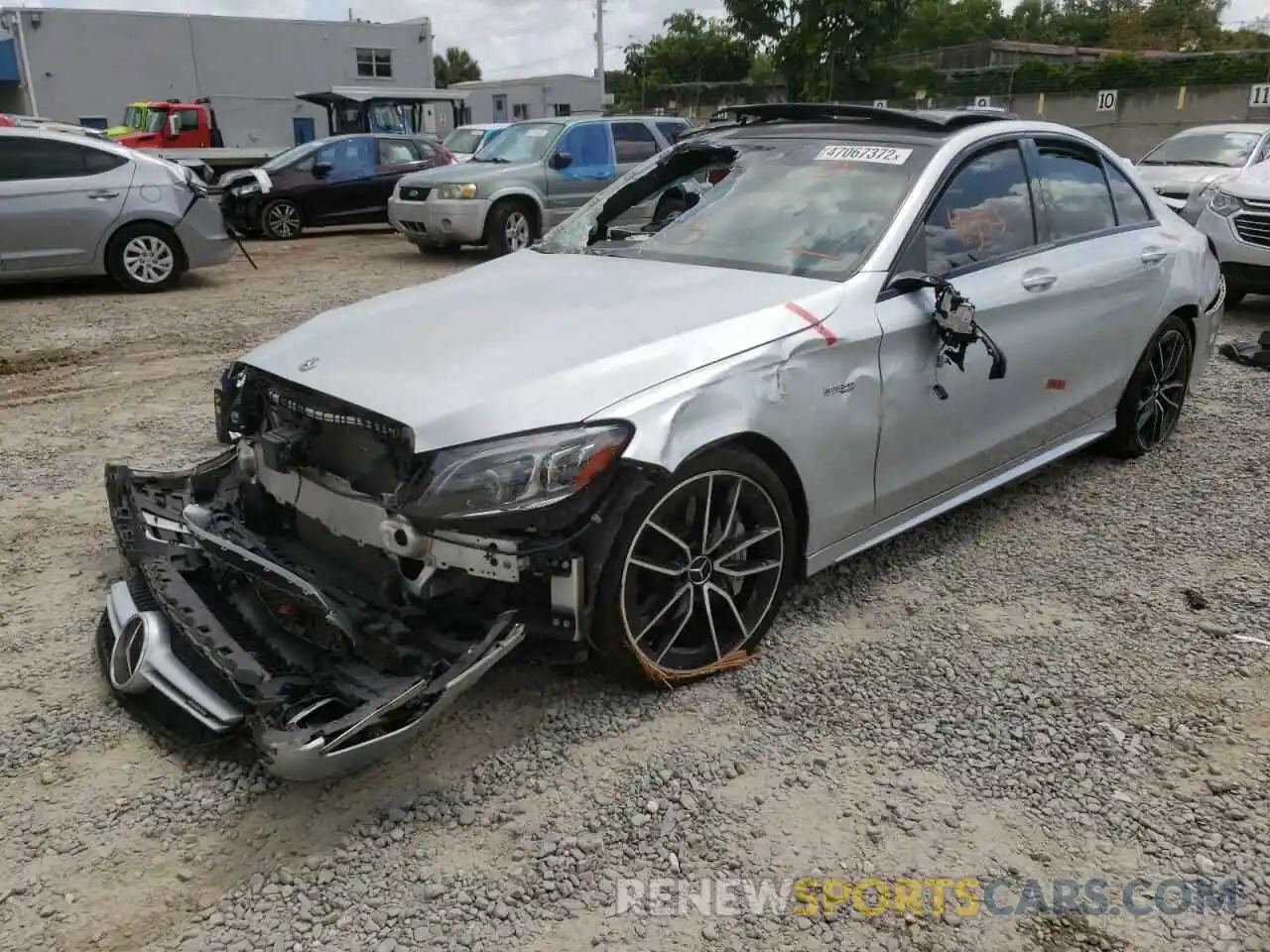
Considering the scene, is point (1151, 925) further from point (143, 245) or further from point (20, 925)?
point (143, 245)

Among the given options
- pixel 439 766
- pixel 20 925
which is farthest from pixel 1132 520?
pixel 20 925

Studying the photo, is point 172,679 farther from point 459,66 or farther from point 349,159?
point 459,66

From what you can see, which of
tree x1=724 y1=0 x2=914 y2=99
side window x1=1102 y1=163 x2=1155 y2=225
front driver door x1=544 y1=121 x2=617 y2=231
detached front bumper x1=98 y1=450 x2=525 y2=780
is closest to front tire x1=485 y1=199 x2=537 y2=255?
front driver door x1=544 y1=121 x2=617 y2=231

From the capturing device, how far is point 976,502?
479cm

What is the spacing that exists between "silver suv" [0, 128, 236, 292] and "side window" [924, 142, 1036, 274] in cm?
846

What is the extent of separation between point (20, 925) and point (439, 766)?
1.03 metres

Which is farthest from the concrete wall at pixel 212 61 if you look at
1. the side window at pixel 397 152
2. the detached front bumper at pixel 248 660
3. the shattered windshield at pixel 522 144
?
the detached front bumper at pixel 248 660

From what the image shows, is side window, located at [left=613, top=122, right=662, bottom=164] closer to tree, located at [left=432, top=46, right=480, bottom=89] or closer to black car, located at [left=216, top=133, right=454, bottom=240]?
black car, located at [left=216, top=133, right=454, bottom=240]

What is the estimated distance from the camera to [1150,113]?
88.3ft

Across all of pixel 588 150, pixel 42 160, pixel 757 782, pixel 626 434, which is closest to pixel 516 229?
pixel 588 150

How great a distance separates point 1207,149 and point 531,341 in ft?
37.8

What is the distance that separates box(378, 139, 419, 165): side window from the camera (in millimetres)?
15008

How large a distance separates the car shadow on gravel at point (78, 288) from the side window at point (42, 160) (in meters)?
1.13

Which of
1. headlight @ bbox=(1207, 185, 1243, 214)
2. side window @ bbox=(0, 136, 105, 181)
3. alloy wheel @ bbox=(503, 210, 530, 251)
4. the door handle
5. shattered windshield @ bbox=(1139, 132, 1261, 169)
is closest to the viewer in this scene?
the door handle
